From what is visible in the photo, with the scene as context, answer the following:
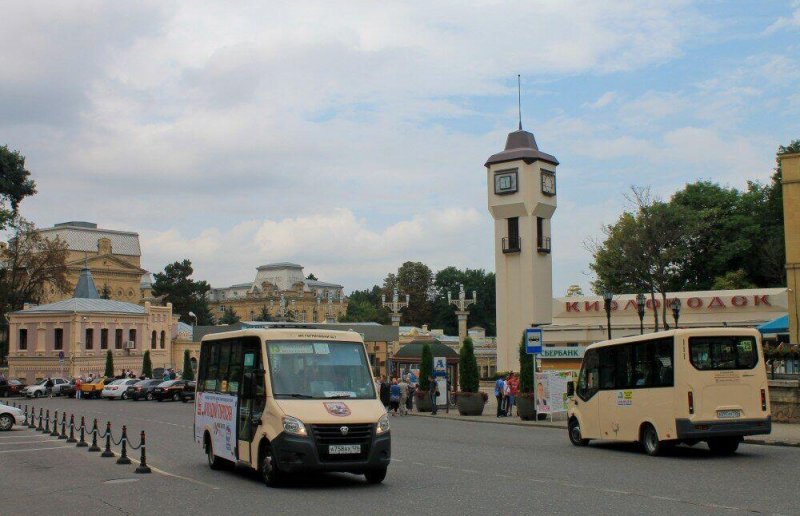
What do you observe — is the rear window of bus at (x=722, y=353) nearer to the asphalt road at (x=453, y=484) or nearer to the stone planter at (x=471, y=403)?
the asphalt road at (x=453, y=484)

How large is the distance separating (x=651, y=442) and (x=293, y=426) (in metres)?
9.06

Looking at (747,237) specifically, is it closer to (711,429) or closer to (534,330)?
(534,330)

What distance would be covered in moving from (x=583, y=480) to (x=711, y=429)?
445 cm

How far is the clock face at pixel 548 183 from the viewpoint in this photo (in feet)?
200

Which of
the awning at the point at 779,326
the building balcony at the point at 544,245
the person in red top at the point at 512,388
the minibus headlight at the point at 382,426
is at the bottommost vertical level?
the person in red top at the point at 512,388

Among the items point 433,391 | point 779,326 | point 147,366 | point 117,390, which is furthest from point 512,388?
point 147,366

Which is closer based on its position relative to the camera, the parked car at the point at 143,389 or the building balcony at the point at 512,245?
the parked car at the point at 143,389

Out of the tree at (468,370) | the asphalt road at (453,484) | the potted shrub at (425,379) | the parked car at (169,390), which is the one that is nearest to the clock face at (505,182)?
the potted shrub at (425,379)

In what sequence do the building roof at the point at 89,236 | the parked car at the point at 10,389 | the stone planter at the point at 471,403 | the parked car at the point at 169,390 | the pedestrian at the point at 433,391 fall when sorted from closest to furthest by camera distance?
the stone planter at the point at 471,403 → the pedestrian at the point at 433,391 → the parked car at the point at 169,390 → the parked car at the point at 10,389 → the building roof at the point at 89,236

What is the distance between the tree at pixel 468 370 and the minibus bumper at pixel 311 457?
24.9 metres

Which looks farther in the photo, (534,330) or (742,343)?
(534,330)

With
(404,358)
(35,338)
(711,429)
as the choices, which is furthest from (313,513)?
(35,338)

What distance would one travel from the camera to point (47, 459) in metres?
21.1

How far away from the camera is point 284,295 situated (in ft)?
487
